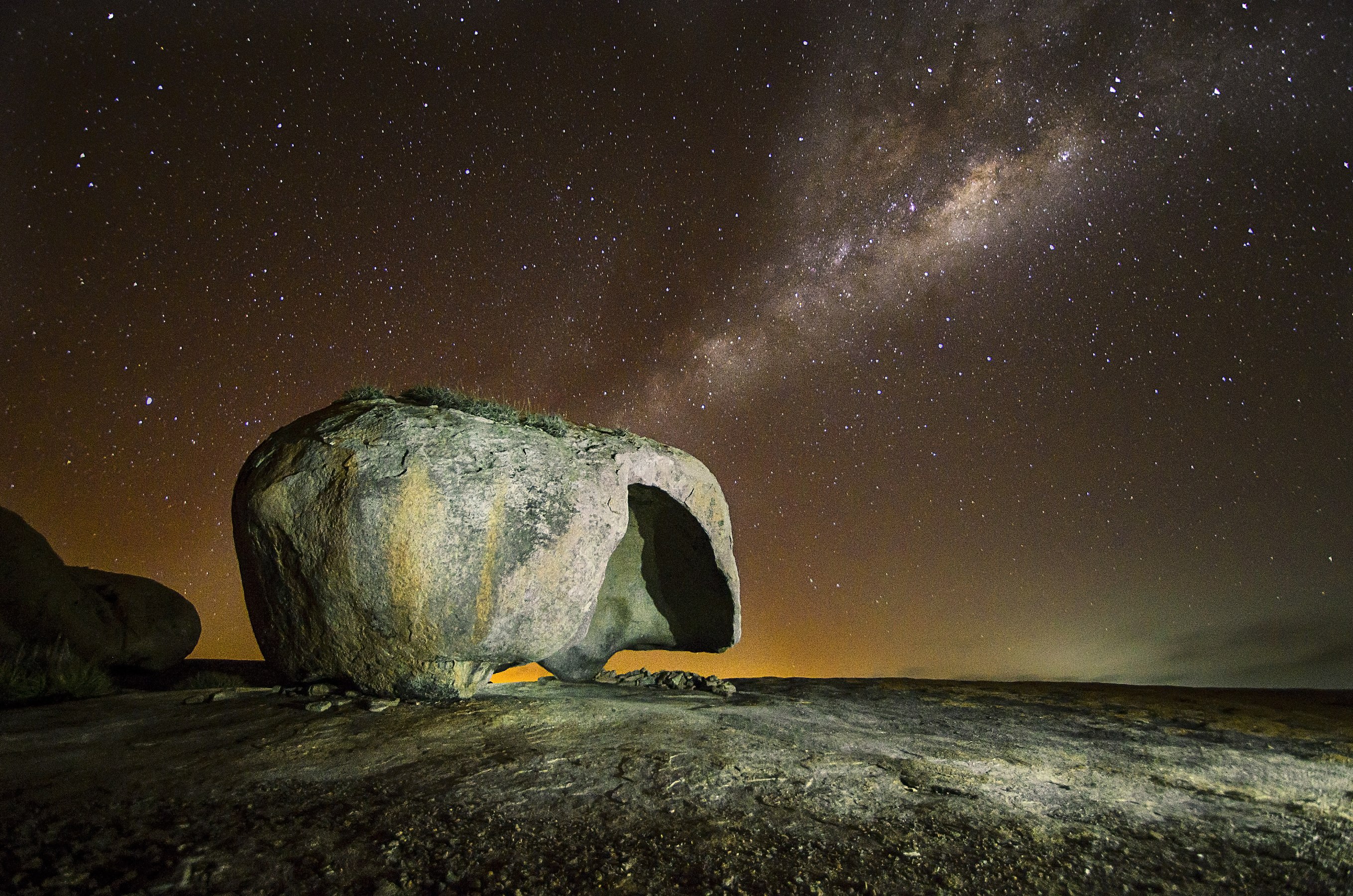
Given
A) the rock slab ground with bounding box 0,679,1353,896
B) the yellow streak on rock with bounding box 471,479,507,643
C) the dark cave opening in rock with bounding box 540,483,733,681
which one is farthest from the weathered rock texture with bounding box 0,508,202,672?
the yellow streak on rock with bounding box 471,479,507,643

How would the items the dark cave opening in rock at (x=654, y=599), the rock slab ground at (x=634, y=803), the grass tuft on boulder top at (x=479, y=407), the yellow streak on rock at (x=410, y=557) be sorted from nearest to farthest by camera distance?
the rock slab ground at (x=634, y=803) → the yellow streak on rock at (x=410, y=557) → the grass tuft on boulder top at (x=479, y=407) → the dark cave opening in rock at (x=654, y=599)

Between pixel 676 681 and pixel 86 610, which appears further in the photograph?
pixel 86 610

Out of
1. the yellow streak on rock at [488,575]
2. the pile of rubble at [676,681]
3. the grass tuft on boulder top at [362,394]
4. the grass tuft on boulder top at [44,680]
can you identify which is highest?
the grass tuft on boulder top at [362,394]

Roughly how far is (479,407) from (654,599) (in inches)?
160

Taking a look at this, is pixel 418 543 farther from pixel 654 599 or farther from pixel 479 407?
pixel 654 599

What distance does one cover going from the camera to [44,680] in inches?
212

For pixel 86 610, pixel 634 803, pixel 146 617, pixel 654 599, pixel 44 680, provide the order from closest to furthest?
pixel 634 803, pixel 44 680, pixel 86 610, pixel 146 617, pixel 654 599

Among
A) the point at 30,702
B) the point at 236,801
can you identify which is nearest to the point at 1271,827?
the point at 236,801

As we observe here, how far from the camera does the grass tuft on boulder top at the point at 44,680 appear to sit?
16.8ft

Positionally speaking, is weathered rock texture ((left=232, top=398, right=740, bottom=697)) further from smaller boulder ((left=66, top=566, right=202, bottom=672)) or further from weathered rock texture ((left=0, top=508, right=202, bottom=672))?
smaller boulder ((left=66, top=566, right=202, bottom=672))

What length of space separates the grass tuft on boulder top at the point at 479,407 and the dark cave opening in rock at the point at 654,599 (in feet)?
6.11

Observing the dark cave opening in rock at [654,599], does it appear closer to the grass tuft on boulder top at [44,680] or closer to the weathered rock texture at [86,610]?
the grass tuft on boulder top at [44,680]

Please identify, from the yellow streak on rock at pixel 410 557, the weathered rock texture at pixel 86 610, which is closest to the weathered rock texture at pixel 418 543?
the yellow streak on rock at pixel 410 557

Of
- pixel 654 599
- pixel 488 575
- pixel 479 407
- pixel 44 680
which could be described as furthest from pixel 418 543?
pixel 654 599
